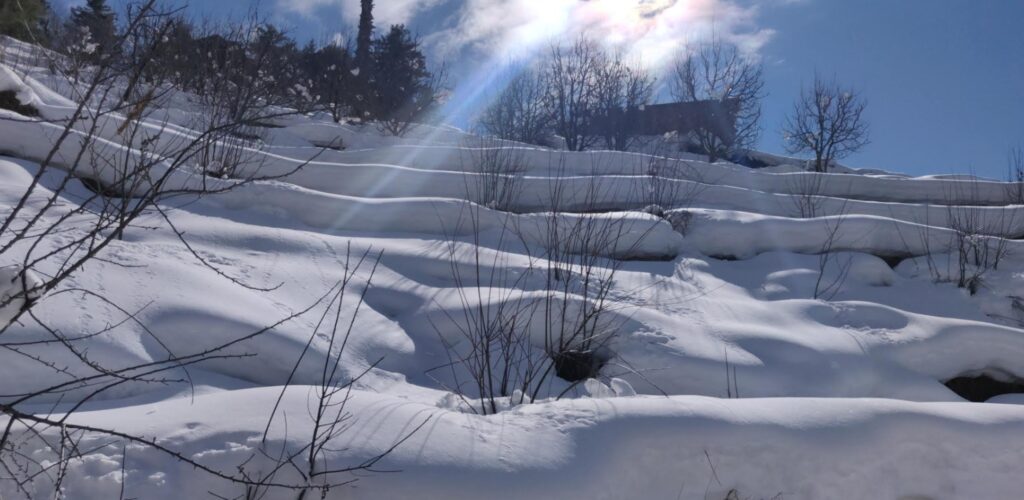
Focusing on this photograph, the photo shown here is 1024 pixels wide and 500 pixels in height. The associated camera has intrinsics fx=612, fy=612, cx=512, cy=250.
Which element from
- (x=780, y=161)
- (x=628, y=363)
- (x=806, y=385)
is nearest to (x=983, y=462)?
(x=806, y=385)

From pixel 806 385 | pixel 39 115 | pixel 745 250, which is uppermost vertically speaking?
pixel 39 115

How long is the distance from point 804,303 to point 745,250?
1.13m

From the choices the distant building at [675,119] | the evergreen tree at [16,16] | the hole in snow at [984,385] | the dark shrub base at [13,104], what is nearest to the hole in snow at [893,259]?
the hole in snow at [984,385]

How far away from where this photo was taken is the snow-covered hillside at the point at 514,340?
153cm

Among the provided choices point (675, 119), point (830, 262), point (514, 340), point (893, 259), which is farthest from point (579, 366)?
point (675, 119)

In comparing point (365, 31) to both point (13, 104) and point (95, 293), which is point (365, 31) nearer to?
point (13, 104)

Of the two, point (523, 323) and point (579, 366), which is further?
point (523, 323)

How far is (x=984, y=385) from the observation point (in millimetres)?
3266

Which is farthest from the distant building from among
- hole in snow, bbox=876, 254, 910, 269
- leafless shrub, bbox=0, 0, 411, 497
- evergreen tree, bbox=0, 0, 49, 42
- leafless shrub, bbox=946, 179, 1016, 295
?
leafless shrub, bbox=0, 0, 411, 497

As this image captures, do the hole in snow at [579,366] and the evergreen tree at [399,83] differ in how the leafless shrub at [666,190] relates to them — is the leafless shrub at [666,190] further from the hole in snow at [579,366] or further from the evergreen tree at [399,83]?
the evergreen tree at [399,83]

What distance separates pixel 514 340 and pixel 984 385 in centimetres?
256

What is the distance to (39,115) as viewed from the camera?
15.4 ft

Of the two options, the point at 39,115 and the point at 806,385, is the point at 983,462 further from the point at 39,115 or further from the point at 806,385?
the point at 39,115

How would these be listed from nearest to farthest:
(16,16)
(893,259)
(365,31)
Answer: (893,259) → (16,16) → (365,31)
